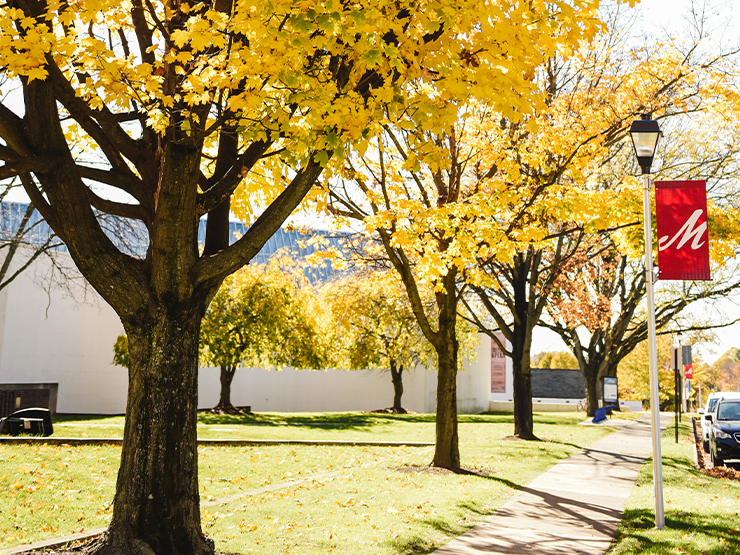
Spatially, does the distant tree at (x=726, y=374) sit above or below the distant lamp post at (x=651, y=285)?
below

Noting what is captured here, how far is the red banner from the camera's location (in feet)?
26.3

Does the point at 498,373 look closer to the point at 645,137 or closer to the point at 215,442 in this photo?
the point at 215,442

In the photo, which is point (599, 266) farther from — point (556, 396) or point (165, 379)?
point (556, 396)

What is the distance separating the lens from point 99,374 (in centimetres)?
3123

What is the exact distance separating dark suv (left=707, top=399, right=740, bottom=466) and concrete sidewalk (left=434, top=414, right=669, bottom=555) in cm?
162

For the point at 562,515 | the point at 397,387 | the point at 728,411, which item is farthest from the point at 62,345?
the point at 728,411

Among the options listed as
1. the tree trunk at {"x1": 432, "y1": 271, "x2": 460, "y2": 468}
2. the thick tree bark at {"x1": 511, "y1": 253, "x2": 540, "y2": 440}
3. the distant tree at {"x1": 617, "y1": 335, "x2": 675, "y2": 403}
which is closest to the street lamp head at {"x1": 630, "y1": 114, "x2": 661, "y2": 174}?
the tree trunk at {"x1": 432, "y1": 271, "x2": 460, "y2": 468}

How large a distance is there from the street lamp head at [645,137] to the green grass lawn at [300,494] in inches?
202

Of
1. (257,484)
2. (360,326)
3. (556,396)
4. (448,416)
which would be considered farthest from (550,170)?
(556,396)

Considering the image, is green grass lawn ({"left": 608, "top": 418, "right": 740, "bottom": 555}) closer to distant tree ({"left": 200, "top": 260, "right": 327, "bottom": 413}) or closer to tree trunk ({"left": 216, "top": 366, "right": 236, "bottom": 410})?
distant tree ({"left": 200, "top": 260, "right": 327, "bottom": 413})

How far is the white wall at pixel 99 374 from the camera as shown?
2741 centimetres

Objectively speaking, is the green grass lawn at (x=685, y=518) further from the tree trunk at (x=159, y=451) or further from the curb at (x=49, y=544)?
the curb at (x=49, y=544)

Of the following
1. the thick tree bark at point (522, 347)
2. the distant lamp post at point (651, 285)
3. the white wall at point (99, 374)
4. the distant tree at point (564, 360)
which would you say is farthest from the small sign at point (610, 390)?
the distant tree at point (564, 360)

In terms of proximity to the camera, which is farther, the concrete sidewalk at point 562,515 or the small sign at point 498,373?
the small sign at point 498,373
